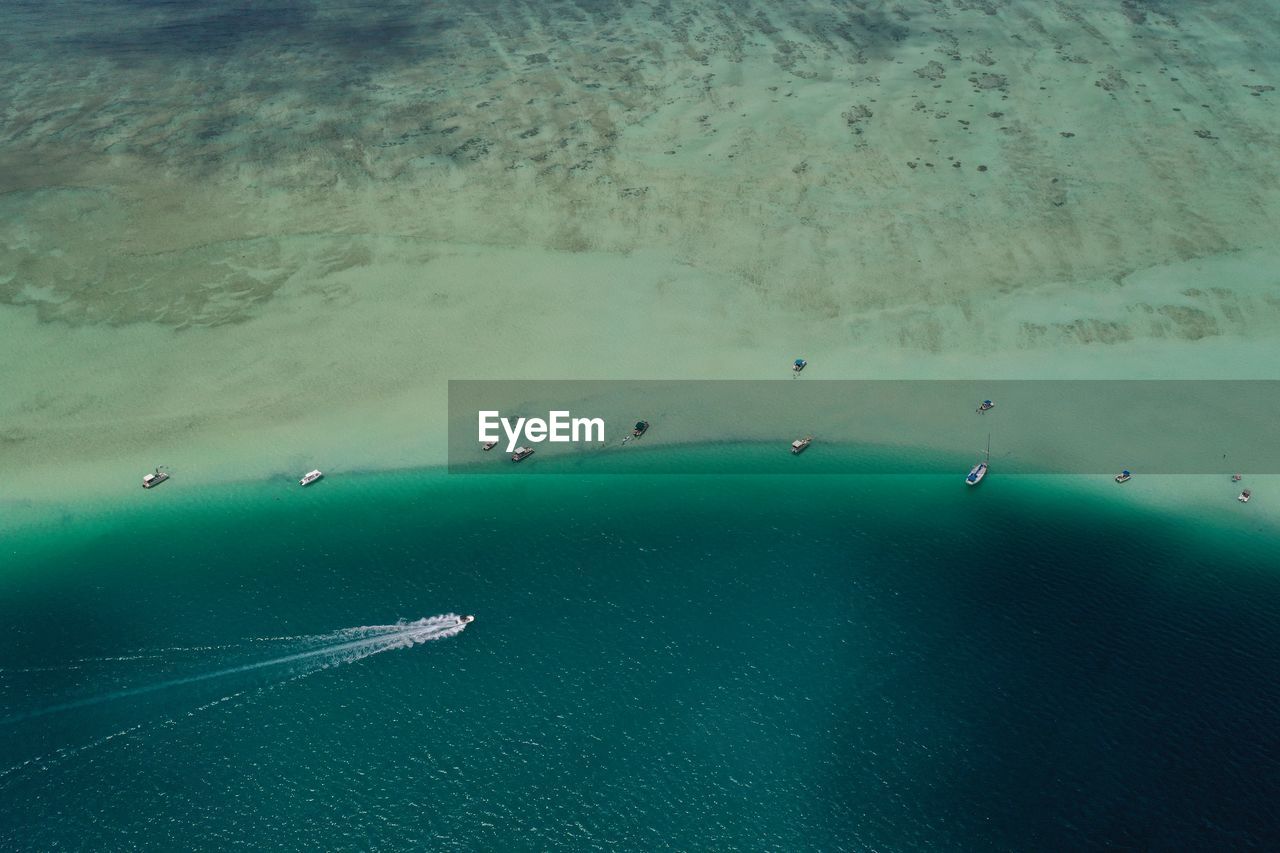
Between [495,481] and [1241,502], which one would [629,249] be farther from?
[1241,502]

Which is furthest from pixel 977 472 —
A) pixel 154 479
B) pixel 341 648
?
pixel 154 479

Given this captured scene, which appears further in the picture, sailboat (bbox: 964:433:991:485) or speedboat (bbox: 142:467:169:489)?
speedboat (bbox: 142:467:169:489)

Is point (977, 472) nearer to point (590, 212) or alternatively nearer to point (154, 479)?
point (590, 212)

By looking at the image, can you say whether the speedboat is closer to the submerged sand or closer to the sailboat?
the submerged sand

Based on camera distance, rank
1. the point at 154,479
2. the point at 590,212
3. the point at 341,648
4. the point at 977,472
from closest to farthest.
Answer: the point at 341,648 < the point at 977,472 < the point at 154,479 < the point at 590,212

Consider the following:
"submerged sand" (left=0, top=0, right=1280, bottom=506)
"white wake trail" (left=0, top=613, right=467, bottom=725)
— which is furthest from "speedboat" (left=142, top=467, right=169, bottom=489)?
"white wake trail" (left=0, top=613, right=467, bottom=725)

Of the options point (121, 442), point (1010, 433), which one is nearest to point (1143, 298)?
point (1010, 433)

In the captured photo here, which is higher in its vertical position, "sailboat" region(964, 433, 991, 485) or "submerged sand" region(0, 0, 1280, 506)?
"submerged sand" region(0, 0, 1280, 506)
